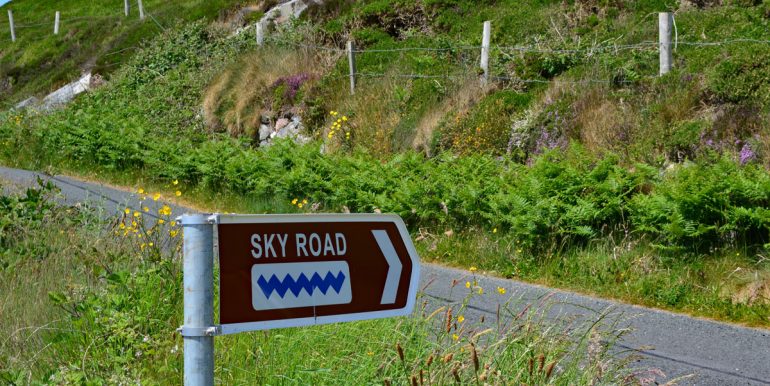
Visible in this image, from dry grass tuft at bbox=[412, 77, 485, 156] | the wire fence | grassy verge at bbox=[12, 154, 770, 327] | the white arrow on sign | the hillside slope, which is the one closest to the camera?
the white arrow on sign

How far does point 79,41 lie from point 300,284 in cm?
3934

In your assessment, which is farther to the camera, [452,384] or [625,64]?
[625,64]

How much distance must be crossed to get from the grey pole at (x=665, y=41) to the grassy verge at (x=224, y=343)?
28.7 ft

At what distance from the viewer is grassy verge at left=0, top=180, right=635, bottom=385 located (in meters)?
4.53

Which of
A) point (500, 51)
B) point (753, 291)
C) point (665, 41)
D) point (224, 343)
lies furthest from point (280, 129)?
point (224, 343)

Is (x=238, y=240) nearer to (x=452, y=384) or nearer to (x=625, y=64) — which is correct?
(x=452, y=384)

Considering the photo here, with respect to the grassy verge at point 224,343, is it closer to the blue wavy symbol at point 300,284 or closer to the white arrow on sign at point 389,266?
the white arrow on sign at point 389,266

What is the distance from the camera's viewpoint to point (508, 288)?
372 inches

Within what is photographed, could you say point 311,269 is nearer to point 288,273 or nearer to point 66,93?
point 288,273

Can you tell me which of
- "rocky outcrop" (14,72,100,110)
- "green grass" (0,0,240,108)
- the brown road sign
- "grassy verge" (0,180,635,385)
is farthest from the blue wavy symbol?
"green grass" (0,0,240,108)

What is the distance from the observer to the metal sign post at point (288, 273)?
7.97 ft

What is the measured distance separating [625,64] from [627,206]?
16.4 feet

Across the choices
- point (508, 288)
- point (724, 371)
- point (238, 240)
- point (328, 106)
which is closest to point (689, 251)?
point (508, 288)

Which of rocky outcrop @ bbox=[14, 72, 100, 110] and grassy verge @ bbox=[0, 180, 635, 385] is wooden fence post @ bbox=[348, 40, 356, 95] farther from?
rocky outcrop @ bbox=[14, 72, 100, 110]
